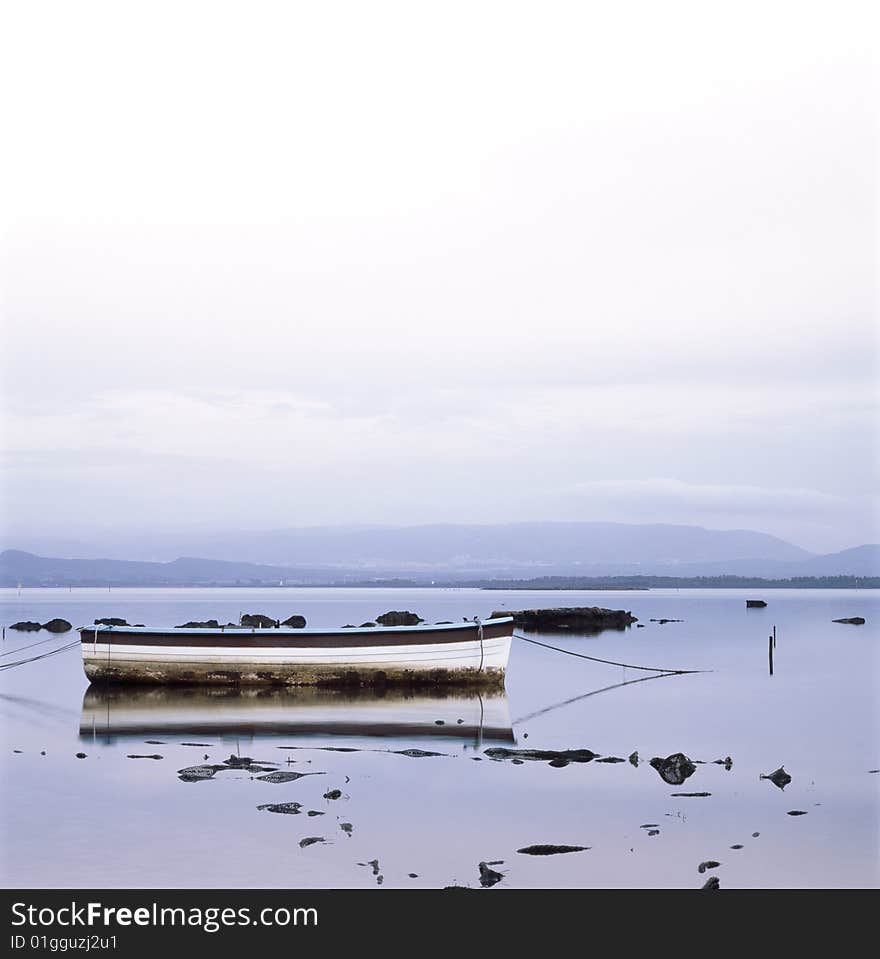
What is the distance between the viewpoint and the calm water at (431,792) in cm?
1409

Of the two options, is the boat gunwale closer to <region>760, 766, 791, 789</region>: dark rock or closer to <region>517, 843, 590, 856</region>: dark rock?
<region>760, 766, 791, 789</region>: dark rock

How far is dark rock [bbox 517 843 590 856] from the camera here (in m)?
14.4

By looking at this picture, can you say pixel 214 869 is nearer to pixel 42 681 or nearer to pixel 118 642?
pixel 118 642

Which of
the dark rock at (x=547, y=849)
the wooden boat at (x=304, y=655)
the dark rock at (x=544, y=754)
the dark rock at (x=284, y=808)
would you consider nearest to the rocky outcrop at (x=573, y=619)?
the wooden boat at (x=304, y=655)

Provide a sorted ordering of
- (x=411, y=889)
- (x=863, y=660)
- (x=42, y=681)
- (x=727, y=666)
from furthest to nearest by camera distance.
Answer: (x=863, y=660) → (x=727, y=666) → (x=42, y=681) → (x=411, y=889)

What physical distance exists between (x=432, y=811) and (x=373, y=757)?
509 centimetres

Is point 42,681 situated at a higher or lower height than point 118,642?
lower

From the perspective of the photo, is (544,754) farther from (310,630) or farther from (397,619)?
(397,619)

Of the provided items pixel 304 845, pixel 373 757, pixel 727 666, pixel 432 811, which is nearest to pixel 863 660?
pixel 727 666

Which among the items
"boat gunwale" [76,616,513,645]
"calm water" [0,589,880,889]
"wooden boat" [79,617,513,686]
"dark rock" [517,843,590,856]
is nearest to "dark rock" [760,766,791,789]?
"calm water" [0,589,880,889]

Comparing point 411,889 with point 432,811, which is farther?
point 432,811

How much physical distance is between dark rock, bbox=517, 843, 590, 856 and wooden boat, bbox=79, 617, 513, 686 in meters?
15.8

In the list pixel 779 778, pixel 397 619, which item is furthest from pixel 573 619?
pixel 779 778

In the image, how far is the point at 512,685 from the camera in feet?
124
